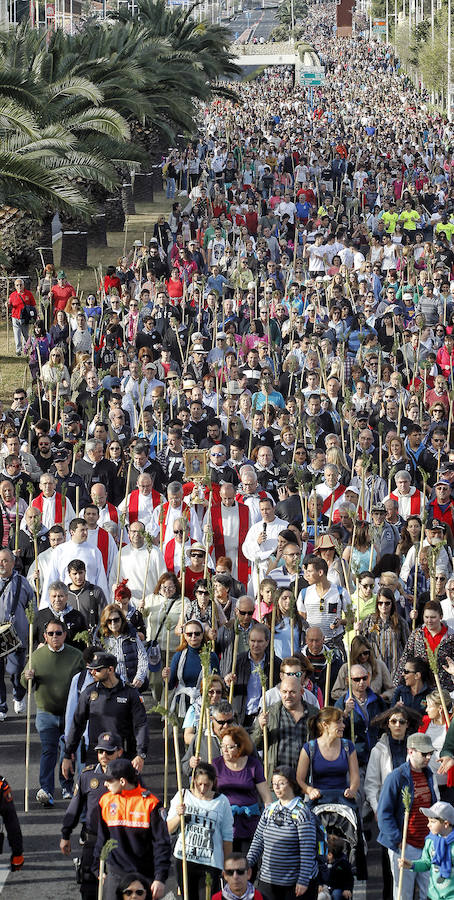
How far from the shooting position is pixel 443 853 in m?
8.35

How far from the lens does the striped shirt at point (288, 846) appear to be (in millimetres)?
8547

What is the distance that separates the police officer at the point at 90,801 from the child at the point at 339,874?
1.19 m

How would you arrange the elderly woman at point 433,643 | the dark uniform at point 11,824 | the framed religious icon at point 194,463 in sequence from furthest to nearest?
the framed religious icon at point 194,463
the elderly woman at point 433,643
the dark uniform at point 11,824

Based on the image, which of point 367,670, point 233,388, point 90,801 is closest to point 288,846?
point 90,801

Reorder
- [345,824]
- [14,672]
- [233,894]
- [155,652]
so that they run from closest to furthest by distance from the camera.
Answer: [233,894]
[345,824]
[155,652]
[14,672]

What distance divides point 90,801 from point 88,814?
7cm

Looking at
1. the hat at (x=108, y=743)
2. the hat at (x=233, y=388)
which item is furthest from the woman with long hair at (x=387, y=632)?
the hat at (x=233, y=388)

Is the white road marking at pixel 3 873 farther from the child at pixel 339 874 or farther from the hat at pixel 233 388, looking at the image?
the hat at pixel 233 388

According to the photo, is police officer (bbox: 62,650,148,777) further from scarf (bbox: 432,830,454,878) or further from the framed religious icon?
the framed religious icon

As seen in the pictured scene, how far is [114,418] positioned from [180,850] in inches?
316

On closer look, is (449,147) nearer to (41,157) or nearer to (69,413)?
(41,157)

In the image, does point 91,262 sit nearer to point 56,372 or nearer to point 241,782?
point 56,372

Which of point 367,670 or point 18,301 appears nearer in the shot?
point 367,670

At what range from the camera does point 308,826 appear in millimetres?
8578
